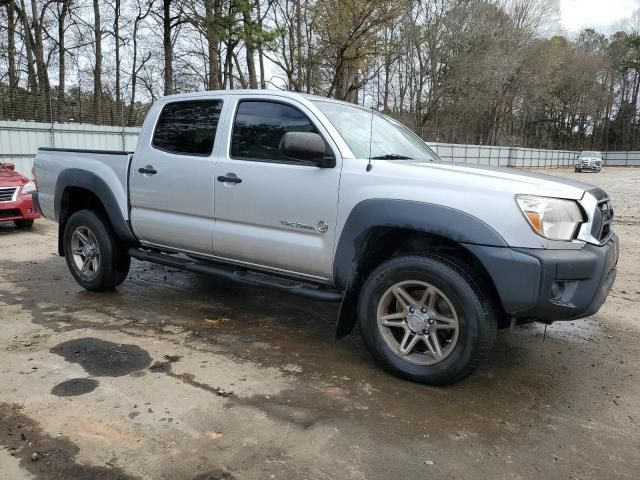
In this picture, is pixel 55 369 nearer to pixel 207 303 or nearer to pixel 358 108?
pixel 207 303

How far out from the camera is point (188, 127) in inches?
184

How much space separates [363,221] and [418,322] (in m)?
0.75

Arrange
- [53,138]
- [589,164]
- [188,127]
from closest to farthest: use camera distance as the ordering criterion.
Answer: [188,127] → [53,138] → [589,164]

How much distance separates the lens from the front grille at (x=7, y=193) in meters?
9.02

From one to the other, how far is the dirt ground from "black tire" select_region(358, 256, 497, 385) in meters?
0.14

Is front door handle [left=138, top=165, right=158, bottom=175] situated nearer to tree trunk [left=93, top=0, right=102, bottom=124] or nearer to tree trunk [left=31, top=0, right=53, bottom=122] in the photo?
tree trunk [left=93, top=0, right=102, bottom=124]

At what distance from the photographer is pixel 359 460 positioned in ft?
8.64

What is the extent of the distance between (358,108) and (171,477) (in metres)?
3.29

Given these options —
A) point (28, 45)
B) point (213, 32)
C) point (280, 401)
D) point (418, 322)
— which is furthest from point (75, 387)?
point (28, 45)

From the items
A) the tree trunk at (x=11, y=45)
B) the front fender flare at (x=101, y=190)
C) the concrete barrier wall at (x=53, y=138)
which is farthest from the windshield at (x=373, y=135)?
the tree trunk at (x=11, y=45)

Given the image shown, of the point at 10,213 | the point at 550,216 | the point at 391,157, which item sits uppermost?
the point at 391,157

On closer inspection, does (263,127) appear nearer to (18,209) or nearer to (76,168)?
(76,168)

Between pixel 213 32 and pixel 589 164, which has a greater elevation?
pixel 213 32

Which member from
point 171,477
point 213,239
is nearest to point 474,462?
point 171,477
